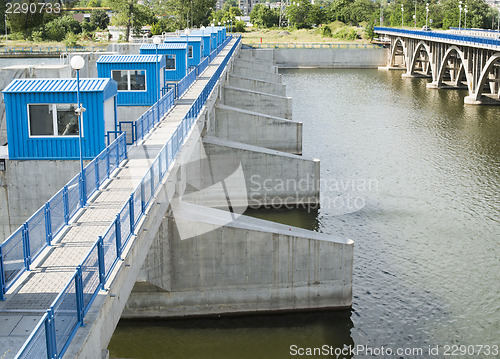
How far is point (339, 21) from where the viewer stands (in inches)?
5832

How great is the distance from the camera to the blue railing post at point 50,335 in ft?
29.1

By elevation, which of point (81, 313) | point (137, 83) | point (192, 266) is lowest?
point (192, 266)

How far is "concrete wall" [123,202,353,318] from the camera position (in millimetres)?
18938

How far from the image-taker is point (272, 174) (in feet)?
98.5

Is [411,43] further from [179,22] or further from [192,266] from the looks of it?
[192,266]

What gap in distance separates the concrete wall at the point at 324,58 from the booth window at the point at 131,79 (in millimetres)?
65812

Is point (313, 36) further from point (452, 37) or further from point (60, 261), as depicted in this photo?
point (60, 261)

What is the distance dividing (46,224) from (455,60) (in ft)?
241

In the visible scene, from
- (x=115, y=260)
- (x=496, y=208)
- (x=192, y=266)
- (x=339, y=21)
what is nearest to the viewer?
(x=115, y=260)

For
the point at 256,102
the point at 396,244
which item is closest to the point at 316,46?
the point at 256,102

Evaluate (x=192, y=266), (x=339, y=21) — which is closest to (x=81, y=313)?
(x=192, y=266)

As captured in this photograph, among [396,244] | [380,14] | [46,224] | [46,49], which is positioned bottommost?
[396,244]

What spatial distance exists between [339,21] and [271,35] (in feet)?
70.1

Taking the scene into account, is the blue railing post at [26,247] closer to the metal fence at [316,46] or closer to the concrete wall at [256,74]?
the concrete wall at [256,74]
